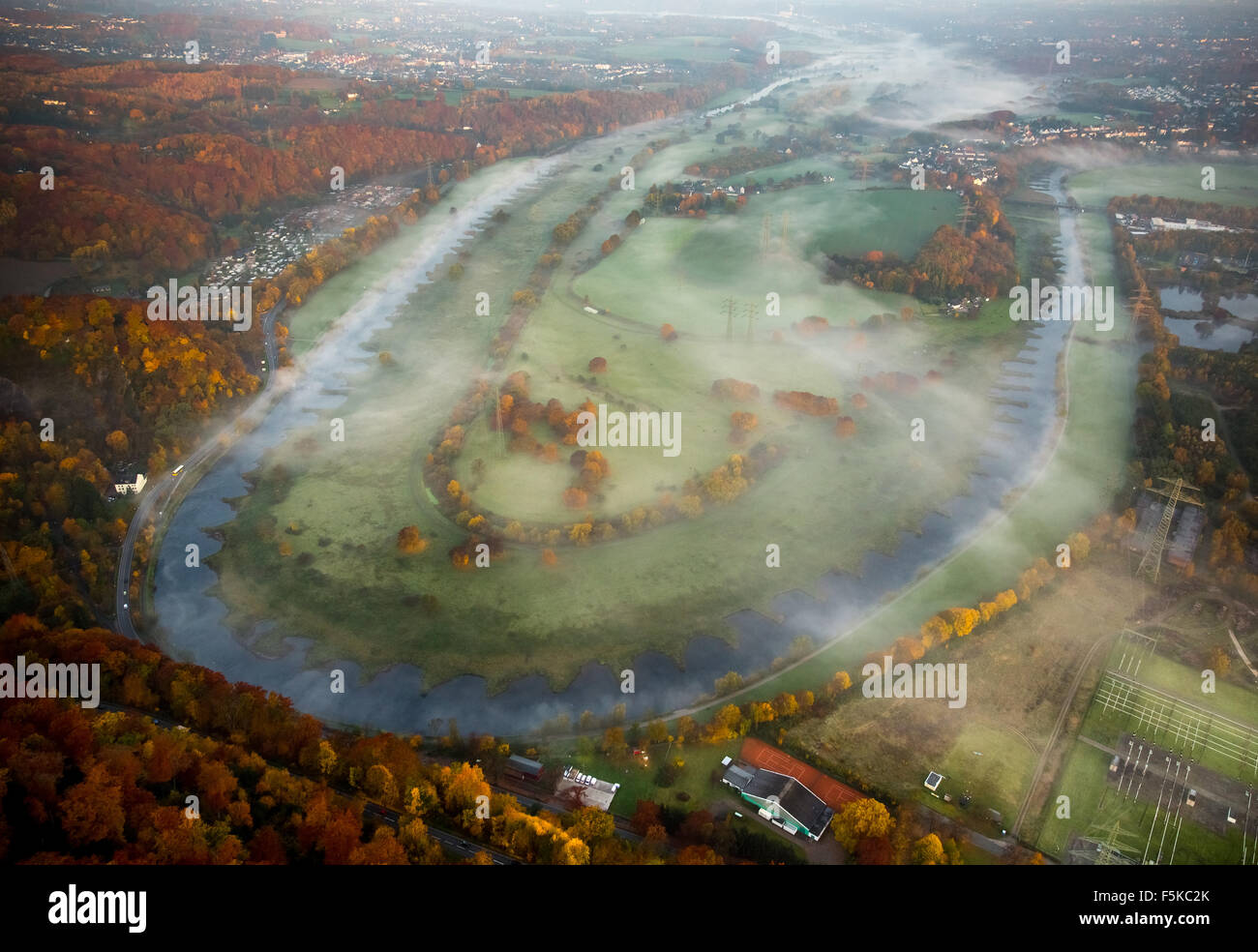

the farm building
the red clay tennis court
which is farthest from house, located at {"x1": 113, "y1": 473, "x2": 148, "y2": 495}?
the red clay tennis court

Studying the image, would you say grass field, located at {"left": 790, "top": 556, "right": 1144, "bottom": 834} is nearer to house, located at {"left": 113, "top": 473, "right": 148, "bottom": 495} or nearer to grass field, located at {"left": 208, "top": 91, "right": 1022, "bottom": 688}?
grass field, located at {"left": 208, "top": 91, "right": 1022, "bottom": 688}

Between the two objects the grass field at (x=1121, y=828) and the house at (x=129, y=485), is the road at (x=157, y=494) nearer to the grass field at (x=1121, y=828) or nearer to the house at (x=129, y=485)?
the house at (x=129, y=485)

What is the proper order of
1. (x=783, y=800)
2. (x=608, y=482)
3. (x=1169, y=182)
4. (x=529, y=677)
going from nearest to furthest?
(x=783, y=800) < (x=529, y=677) < (x=608, y=482) < (x=1169, y=182)

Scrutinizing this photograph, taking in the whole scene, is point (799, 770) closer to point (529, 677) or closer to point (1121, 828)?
point (1121, 828)

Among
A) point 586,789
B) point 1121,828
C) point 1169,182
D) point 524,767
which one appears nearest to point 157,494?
point 524,767

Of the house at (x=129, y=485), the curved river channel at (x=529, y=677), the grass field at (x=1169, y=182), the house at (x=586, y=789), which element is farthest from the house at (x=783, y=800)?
the grass field at (x=1169, y=182)
